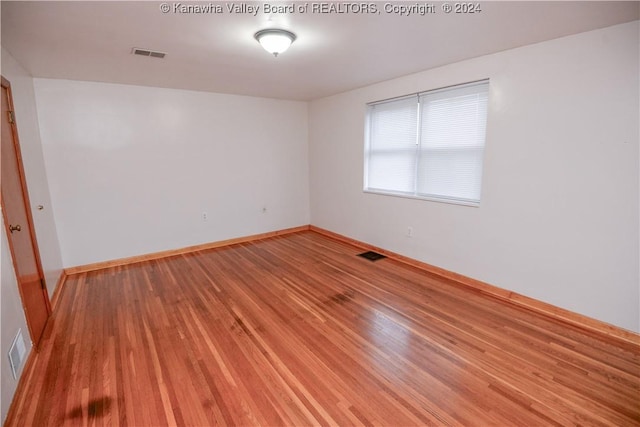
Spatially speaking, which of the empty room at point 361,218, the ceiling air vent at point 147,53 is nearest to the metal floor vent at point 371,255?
the empty room at point 361,218

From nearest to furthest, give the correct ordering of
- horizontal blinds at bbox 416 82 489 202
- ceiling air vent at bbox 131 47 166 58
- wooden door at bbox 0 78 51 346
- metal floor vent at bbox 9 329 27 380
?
metal floor vent at bbox 9 329 27 380, wooden door at bbox 0 78 51 346, ceiling air vent at bbox 131 47 166 58, horizontal blinds at bbox 416 82 489 202

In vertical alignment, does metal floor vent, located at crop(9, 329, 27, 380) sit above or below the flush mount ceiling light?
below

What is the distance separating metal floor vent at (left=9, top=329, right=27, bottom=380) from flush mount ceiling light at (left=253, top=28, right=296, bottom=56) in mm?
2664

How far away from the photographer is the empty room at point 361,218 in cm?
185

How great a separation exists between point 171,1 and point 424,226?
3.26 meters

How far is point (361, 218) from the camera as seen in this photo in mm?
4633

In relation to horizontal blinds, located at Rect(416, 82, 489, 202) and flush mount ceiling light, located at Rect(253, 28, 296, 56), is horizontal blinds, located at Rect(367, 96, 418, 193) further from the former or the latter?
flush mount ceiling light, located at Rect(253, 28, 296, 56)

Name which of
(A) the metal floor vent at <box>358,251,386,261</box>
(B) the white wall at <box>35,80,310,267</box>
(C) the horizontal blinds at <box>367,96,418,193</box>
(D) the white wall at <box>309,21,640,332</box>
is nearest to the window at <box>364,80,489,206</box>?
(C) the horizontal blinds at <box>367,96,418,193</box>

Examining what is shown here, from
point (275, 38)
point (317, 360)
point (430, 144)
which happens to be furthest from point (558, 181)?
point (275, 38)

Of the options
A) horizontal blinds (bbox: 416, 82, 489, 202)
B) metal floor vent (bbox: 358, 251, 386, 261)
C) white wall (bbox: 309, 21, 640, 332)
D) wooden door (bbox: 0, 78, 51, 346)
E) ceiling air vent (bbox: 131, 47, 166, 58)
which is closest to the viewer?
wooden door (bbox: 0, 78, 51, 346)

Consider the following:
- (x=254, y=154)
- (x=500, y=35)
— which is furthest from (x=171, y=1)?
(x=254, y=154)

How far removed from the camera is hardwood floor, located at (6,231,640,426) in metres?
1.69

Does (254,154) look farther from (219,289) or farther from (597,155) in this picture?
(597,155)

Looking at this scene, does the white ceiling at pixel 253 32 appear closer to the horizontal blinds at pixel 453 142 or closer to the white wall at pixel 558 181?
the white wall at pixel 558 181
